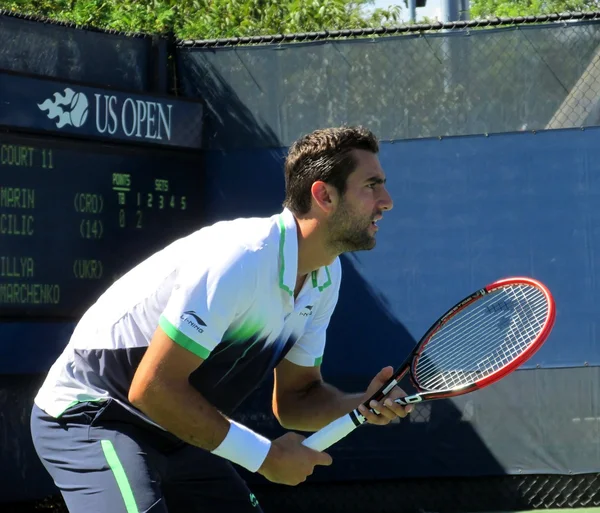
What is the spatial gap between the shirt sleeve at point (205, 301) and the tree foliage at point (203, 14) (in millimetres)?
5421

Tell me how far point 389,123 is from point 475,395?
161cm

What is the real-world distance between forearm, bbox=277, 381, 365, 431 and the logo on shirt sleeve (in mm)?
765

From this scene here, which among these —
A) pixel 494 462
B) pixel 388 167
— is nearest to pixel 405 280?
pixel 388 167

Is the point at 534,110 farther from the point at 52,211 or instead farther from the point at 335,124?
the point at 52,211

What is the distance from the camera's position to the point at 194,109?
724cm

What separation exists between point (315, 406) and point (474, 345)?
1.49m

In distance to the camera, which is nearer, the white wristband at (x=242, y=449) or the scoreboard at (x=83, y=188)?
the white wristband at (x=242, y=449)

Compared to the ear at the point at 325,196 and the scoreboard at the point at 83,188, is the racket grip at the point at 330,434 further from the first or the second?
the scoreboard at the point at 83,188

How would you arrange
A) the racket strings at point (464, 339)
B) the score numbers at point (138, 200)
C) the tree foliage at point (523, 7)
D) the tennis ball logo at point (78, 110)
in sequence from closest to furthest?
the racket strings at point (464, 339)
the tennis ball logo at point (78, 110)
the score numbers at point (138, 200)
the tree foliage at point (523, 7)

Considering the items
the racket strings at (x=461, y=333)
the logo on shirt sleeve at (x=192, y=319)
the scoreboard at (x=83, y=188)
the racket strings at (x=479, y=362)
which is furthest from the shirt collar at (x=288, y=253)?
the scoreboard at (x=83, y=188)

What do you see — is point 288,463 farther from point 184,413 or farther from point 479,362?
point 479,362

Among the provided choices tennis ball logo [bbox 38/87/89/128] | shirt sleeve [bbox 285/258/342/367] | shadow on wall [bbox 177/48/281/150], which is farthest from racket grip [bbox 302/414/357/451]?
shadow on wall [bbox 177/48/281/150]

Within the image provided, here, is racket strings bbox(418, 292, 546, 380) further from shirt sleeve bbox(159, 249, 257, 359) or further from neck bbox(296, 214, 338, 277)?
shirt sleeve bbox(159, 249, 257, 359)

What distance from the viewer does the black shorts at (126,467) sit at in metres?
3.21
